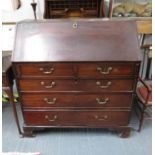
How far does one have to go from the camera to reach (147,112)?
2.30 meters

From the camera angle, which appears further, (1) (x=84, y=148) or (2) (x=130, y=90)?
(1) (x=84, y=148)

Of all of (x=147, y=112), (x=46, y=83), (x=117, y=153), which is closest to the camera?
(x=46, y=83)

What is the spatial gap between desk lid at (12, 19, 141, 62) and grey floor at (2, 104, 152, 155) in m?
0.89

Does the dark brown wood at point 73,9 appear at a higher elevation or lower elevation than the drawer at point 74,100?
higher

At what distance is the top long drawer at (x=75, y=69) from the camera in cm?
160

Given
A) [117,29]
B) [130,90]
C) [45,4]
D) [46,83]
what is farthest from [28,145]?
[45,4]

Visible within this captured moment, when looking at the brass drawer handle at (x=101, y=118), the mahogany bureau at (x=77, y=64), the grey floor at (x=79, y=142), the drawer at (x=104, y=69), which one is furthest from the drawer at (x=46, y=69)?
the grey floor at (x=79, y=142)

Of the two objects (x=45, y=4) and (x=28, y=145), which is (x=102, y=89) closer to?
(x=28, y=145)

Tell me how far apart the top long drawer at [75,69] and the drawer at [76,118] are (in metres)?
0.41

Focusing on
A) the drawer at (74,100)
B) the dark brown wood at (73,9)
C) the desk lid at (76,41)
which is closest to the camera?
the desk lid at (76,41)

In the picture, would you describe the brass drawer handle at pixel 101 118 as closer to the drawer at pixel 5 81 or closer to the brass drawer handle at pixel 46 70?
the brass drawer handle at pixel 46 70

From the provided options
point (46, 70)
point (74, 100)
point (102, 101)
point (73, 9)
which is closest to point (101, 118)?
point (102, 101)

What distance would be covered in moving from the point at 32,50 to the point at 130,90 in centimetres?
95

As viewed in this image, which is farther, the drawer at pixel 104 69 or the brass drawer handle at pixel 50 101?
the brass drawer handle at pixel 50 101
